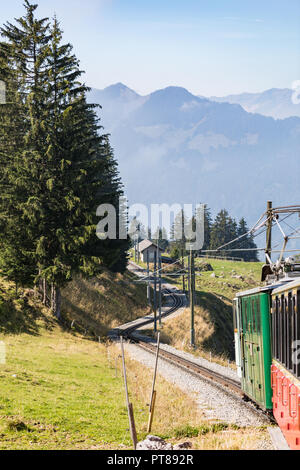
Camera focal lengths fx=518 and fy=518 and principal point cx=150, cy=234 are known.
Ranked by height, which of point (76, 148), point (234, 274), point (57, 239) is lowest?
point (234, 274)

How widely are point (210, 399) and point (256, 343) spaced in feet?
21.0

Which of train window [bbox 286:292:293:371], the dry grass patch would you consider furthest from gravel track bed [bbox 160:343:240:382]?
train window [bbox 286:292:293:371]

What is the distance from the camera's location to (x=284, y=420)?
11016mm

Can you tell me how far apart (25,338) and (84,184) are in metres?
12.2

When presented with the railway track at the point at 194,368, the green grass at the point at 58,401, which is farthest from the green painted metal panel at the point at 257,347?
the green grass at the point at 58,401

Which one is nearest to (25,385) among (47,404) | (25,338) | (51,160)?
(47,404)

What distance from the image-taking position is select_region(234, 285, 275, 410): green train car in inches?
524

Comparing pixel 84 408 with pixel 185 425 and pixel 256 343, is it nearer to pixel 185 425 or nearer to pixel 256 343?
pixel 185 425

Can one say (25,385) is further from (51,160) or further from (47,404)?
(51,160)

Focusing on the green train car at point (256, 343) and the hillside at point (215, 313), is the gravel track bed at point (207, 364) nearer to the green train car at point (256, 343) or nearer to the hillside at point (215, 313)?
the hillside at point (215, 313)

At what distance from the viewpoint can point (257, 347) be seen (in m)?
14.3

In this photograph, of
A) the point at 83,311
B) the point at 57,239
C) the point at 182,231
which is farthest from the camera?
the point at 182,231

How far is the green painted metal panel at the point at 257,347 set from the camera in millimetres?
13320

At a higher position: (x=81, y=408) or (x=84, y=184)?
(x=84, y=184)
